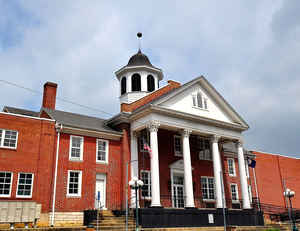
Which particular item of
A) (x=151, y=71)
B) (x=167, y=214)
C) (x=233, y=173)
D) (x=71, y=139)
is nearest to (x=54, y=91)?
(x=71, y=139)

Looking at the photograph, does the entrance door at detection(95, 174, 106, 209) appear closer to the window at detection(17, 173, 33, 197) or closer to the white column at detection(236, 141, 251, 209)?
the window at detection(17, 173, 33, 197)

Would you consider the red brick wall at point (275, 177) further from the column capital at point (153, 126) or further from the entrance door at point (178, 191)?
the column capital at point (153, 126)

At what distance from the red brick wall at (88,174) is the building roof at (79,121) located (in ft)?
2.89

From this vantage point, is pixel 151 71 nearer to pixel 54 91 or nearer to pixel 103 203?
pixel 54 91

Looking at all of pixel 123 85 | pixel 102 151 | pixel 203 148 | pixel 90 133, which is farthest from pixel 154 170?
pixel 123 85

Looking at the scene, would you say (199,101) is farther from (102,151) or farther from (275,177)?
(275,177)

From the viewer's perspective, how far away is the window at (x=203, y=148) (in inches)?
1153

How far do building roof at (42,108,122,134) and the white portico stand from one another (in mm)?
2622

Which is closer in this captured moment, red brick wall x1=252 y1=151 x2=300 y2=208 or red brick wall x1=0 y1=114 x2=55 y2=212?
red brick wall x1=0 y1=114 x2=55 y2=212

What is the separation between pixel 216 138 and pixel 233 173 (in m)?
8.47

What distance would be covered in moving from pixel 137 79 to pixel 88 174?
1206cm

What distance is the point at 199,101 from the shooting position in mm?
26672

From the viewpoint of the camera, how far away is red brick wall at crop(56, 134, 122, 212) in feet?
69.7

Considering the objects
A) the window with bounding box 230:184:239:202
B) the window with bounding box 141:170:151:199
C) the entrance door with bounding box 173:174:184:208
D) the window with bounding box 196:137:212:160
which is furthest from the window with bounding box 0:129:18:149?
the window with bounding box 230:184:239:202
